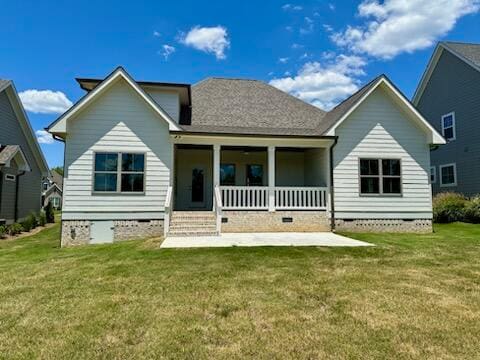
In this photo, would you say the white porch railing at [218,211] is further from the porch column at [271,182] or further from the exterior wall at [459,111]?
the exterior wall at [459,111]

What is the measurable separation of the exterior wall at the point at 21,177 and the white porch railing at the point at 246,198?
12.2 metres

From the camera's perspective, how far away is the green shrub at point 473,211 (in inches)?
573

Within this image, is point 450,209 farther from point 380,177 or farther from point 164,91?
point 164,91

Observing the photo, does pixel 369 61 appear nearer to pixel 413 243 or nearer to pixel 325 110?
pixel 325 110

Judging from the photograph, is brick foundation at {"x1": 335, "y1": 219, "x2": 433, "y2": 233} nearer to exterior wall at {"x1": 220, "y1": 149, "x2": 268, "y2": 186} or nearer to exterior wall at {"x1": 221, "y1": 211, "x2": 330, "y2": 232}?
exterior wall at {"x1": 221, "y1": 211, "x2": 330, "y2": 232}

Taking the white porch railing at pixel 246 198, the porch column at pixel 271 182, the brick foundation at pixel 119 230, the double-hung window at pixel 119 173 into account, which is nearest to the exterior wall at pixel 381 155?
the porch column at pixel 271 182

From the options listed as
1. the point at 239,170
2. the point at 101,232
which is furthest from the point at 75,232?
the point at 239,170

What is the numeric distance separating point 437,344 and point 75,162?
11352 mm

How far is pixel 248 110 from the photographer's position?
14477mm

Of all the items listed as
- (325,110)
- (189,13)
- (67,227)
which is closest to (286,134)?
(325,110)

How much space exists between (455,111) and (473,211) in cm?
700

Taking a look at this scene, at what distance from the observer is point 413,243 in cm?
949

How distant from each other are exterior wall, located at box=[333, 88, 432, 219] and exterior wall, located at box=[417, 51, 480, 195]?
676cm

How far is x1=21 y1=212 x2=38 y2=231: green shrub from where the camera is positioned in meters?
15.7
